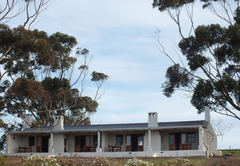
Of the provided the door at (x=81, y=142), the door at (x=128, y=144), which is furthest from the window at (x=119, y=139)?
the door at (x=81, y=142)

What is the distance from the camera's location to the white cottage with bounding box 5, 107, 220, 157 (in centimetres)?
2817

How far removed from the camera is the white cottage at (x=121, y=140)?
92.4ft

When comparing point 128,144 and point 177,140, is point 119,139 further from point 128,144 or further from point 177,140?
point 177,140

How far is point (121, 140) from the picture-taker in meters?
30.8

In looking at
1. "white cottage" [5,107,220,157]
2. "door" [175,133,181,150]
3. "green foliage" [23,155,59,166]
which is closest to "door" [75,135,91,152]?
"white cottage" [5,107,220,157]

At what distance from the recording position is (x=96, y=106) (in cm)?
4559

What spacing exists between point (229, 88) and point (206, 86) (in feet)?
8.12

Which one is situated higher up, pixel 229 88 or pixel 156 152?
pixel 229 88

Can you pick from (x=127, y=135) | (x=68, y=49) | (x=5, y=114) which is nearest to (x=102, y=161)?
(x=127, y=135)

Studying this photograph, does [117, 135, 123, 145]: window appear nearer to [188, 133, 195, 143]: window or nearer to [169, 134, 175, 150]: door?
[169, 134, 175, 150]: door

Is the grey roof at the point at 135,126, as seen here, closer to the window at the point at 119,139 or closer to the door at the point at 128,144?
the window at the point at 119,139

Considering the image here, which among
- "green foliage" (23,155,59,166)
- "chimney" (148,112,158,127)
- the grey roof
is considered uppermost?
"chimney" (148,112,158,127)

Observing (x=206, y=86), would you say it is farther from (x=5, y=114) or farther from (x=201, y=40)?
(x=5, y=114)

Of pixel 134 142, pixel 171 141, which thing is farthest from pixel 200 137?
pixel 134 142
